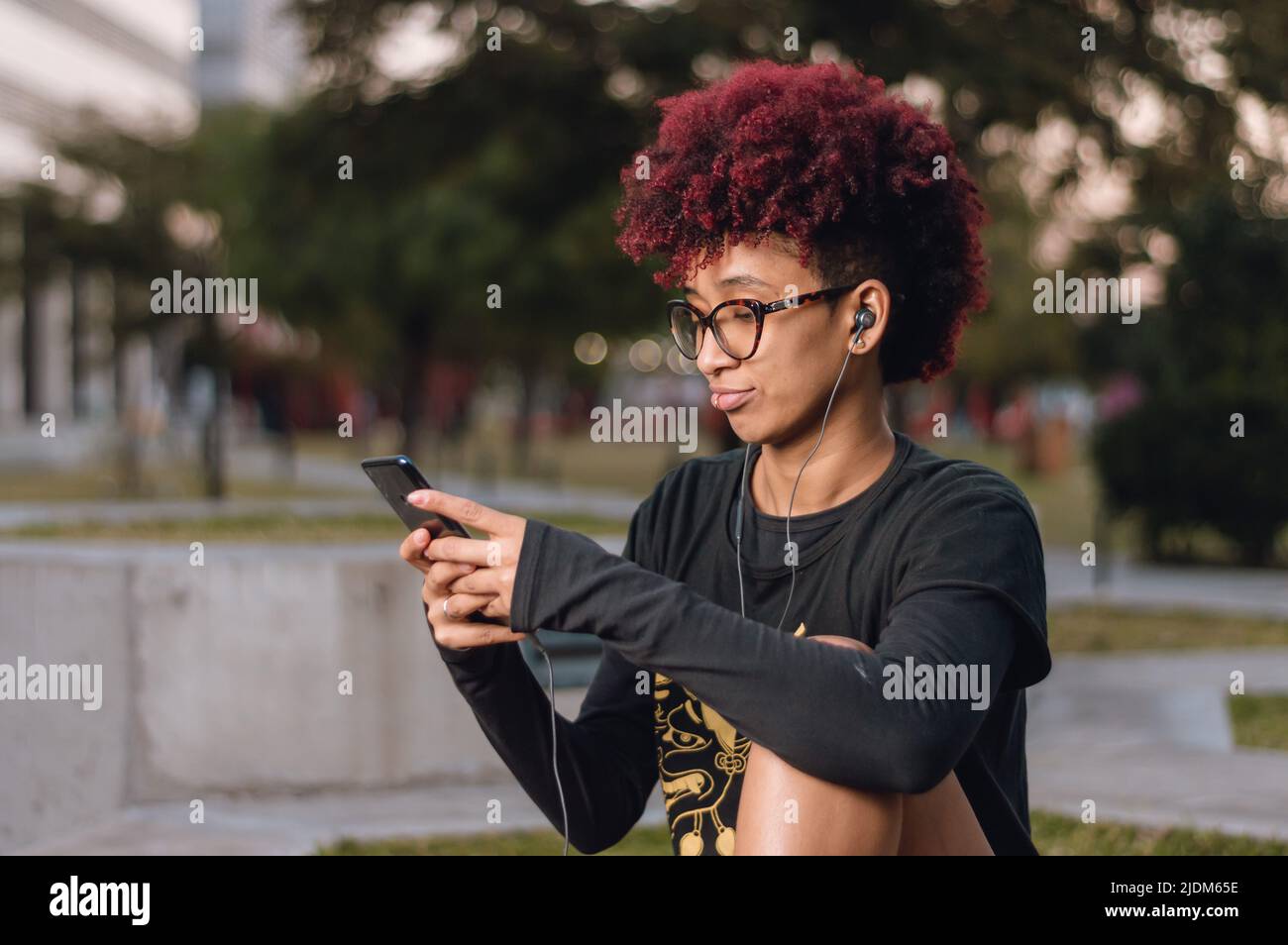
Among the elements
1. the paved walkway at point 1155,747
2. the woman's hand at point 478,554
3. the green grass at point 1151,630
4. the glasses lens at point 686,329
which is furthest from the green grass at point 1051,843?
the green grass at point 1151,630

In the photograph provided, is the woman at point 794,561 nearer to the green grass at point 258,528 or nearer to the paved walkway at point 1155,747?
the paved walkway at point 1155,747

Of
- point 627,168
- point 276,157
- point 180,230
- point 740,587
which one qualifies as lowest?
point 740,587

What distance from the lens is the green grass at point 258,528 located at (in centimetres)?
778

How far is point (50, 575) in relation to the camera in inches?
213

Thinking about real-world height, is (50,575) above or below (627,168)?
below

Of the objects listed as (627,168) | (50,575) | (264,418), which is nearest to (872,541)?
(627,168)

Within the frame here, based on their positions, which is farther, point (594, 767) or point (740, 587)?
point (594, 767)

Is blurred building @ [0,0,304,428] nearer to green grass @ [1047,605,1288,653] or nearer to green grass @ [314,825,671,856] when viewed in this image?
green grass @ [1047,605,1288,653]

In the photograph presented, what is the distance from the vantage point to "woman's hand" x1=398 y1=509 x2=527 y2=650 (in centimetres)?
202

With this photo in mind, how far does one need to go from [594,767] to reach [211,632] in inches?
139

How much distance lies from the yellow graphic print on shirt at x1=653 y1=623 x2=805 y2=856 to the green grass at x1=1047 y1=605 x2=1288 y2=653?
776cm

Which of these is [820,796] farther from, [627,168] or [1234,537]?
[1234,537]

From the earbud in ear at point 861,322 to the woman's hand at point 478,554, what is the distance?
64cm

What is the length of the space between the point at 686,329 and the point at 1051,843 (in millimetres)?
3313
